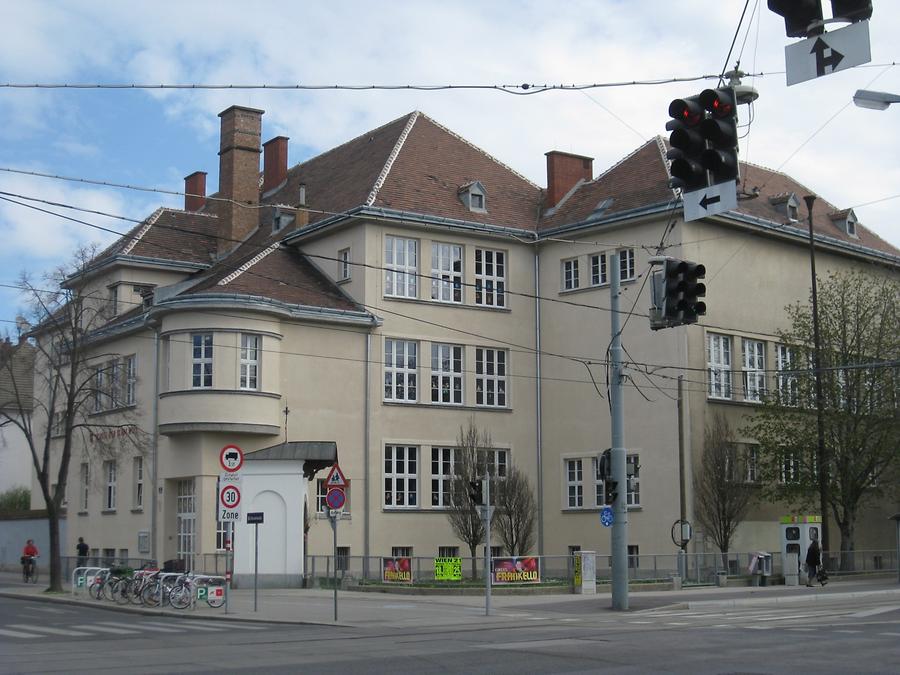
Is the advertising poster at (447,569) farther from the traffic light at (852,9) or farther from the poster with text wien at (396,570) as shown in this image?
the traffic light at (852,9)

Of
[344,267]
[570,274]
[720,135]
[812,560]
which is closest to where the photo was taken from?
[720,135]

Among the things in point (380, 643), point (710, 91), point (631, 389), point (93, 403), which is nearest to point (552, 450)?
point (631, 389)

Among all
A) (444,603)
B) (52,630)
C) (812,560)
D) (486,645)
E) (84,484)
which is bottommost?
(444,603)

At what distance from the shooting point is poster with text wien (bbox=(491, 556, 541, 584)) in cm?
3459

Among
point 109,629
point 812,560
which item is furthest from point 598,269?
point 109,629

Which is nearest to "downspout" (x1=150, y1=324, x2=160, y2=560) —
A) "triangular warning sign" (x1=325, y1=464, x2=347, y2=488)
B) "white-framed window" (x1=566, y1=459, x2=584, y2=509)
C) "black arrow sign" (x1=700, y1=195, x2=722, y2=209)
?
"white-framed window" (x1=566, y1=459, x2=584, y2=509)

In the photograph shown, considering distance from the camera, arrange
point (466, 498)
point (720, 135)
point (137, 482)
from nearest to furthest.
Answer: point (720, 135) < point (466, 498) < point (137, 482)

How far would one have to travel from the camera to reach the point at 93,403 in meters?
49.1

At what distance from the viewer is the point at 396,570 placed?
3553 centimetres

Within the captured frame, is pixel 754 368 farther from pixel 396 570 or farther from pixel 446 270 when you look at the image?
pixel 396 570

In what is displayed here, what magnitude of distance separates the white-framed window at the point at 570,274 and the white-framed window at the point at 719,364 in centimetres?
585

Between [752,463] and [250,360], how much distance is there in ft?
60.0

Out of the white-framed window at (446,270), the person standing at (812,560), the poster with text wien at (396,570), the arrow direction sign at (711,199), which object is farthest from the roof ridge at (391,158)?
the arrow direction sign at (711,199)

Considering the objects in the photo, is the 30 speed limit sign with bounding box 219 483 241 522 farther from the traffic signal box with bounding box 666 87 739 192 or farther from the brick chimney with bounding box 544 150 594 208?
the brick chimney with bounding box 544 150 594 208
